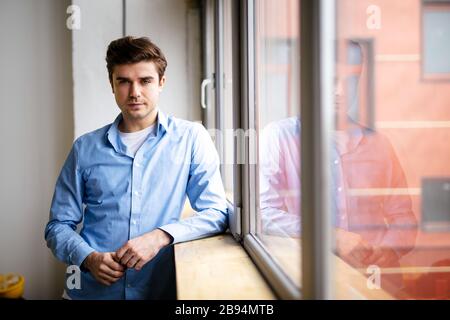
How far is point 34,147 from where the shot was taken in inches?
52.6

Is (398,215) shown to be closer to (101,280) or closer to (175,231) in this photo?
(175,231)

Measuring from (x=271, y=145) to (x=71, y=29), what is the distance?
82 centimetres

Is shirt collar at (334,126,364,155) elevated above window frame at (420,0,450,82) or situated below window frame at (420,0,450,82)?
below

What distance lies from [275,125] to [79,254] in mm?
663

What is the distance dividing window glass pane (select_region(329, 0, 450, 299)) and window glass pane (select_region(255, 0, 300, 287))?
15 centimetres

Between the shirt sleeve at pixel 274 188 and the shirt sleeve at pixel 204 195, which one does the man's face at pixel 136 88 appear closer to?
the shirt sleeve at pixel 204 195

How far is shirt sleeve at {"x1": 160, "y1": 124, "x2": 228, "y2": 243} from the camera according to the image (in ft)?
3.71

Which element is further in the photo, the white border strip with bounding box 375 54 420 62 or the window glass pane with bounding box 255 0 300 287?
the white border strip with bounding box 375 54 420 62

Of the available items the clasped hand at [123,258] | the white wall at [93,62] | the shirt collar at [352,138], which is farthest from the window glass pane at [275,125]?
the white wall at [93,62]

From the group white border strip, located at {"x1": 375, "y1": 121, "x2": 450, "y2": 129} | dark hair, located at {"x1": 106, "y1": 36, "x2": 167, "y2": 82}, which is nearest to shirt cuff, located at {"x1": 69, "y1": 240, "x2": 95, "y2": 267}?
dark hair, located at {"x1": 106, "y1": 36, "x2": 167, "y2": 82}

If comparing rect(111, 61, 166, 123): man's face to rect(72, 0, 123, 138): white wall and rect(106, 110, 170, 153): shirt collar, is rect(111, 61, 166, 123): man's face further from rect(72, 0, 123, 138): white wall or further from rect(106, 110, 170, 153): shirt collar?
rect(72, 0, 123, 138): white wall

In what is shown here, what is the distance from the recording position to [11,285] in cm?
111

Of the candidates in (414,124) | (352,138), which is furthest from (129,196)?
(414,124)
